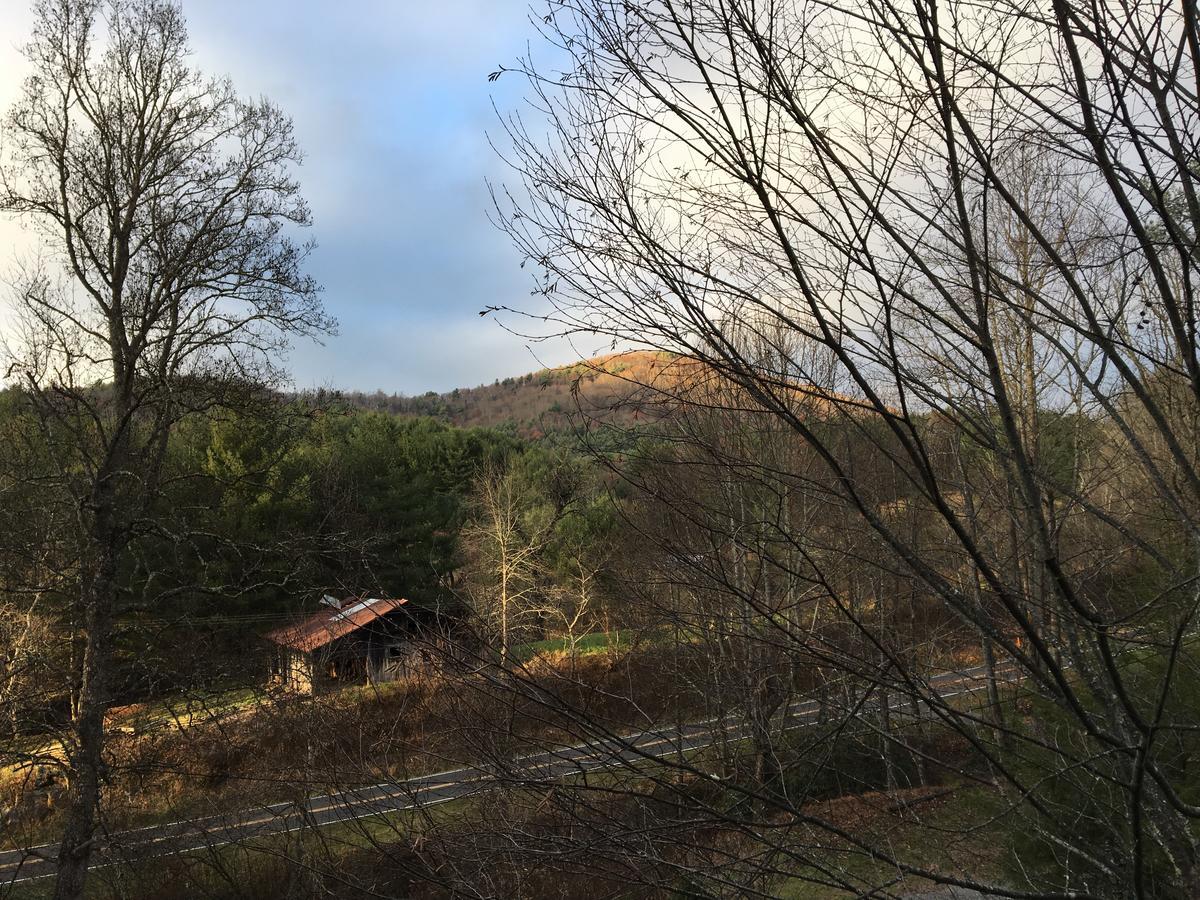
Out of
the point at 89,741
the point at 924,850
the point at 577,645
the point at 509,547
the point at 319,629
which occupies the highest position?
the point at 509,547

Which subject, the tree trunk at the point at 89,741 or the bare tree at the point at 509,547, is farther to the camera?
the bare tree at the point at 509,547

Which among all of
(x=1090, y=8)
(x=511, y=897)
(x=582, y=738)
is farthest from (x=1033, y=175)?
(x=511, y=897)

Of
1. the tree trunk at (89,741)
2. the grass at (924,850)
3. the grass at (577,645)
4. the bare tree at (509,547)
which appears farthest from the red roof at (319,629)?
the bare tree at (509,547)

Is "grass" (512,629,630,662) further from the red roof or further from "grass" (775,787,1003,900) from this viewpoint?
"grass" (775,787,1003,900)

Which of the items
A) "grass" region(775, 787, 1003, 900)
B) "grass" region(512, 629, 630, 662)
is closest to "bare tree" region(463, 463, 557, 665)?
"grass" region(512, 629, 630, 662)

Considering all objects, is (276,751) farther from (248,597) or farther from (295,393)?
(248,597)

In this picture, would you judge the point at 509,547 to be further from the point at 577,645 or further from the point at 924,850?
the point at 924,850

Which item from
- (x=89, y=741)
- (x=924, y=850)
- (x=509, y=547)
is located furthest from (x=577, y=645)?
(x=924, y=850)

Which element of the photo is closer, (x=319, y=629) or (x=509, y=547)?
(x=319, y=629)

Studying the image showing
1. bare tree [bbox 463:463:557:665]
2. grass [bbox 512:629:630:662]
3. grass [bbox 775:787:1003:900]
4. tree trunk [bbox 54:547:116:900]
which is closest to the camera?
grass [bbox 775:787:1003:900]

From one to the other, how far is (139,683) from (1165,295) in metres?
9.30

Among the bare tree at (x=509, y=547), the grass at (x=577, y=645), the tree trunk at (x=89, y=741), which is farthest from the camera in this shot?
the bare tree at (x=509, y=547)

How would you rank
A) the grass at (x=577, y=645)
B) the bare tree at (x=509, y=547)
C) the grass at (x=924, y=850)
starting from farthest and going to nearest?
the bare tree at (x=509, y=547)
the grass at (x=577, y=645)
the grass at (x=924, y=850)

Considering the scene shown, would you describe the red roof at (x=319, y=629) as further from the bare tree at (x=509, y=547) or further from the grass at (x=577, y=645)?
the bare tree at (x=509, y=547)
